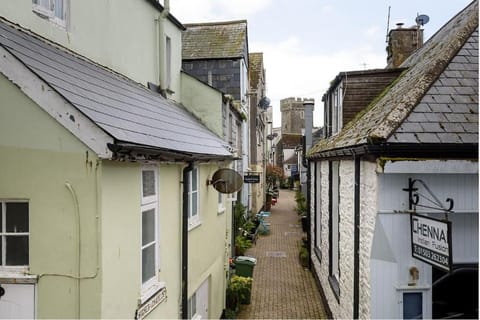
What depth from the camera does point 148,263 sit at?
577cm

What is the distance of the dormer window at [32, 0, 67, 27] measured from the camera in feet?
18.8

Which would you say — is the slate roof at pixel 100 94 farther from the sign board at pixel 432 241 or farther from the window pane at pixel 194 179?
the sign board at pixel 432 241

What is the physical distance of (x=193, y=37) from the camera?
17672 millimetres

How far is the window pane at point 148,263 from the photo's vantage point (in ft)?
18.4

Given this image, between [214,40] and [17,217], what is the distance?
588 inches

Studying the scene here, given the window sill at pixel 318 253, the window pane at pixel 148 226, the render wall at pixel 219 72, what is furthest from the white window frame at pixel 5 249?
the render wall at pixel 219 72

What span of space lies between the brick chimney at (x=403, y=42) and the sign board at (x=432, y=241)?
429 inches

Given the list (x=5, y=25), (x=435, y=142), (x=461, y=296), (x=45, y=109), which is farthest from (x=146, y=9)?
(x=461, y=296)

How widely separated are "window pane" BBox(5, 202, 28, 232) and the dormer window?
299cm

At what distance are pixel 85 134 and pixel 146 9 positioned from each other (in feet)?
21.4

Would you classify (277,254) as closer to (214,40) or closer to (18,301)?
(214,40)

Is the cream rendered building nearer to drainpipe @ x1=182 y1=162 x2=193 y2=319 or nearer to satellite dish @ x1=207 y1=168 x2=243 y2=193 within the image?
drainpipe @ x1=182 y1=162 x2=193 y2=319

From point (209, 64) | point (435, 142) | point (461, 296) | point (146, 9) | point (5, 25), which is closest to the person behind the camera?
point (5, 25)

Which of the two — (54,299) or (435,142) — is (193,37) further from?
(54,299)
